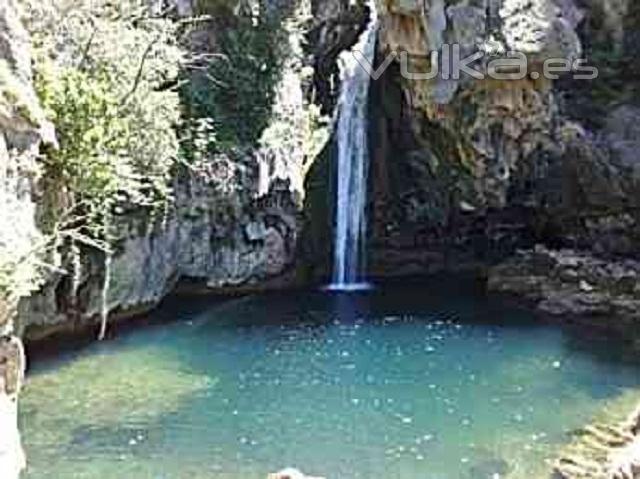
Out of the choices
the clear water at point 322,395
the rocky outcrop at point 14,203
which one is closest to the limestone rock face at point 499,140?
the clear water at point 322,395

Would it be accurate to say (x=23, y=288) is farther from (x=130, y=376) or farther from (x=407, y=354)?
(x=407, y=354)

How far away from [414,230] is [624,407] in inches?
550

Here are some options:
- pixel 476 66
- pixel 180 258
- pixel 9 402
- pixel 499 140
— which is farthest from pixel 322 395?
pixel 499 140

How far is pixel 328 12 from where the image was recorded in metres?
32.2

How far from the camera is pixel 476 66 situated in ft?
93.6

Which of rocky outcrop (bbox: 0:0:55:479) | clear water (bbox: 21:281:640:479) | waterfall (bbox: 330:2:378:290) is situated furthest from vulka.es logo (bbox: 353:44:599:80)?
rocky outcrop (bbox: 0:0:55:479)

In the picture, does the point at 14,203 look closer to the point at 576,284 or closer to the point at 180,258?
the point at 180,258

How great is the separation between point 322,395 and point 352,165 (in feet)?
41.7

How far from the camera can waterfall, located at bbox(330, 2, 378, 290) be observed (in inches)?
1275

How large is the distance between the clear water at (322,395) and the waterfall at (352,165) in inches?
160

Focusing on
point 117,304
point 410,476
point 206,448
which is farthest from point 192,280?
point 410,476

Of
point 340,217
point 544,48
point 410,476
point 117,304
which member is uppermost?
point 544,48

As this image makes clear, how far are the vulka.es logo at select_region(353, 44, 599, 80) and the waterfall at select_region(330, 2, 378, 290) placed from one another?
9.79 ft

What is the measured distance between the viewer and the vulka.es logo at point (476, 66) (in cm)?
2841
